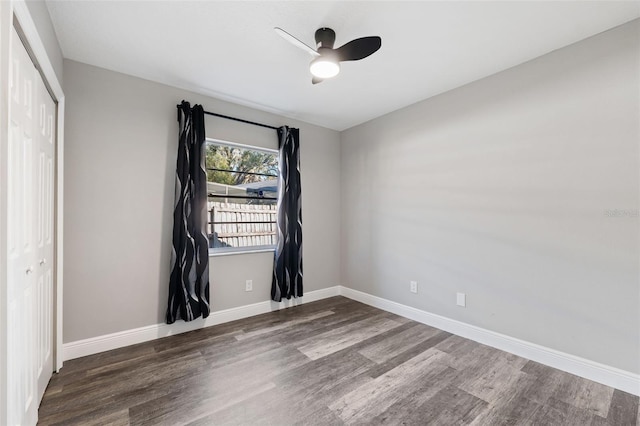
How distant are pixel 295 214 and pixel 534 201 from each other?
2.50 meters

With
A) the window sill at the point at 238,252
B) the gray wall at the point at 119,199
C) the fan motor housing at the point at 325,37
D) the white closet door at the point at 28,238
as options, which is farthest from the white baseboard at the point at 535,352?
the white closet door at the point at 28,238

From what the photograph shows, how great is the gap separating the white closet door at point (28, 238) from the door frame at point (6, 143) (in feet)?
0.26

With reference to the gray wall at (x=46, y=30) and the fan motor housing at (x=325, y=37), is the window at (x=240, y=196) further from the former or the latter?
the fan motor housing at (x=325, y=37)

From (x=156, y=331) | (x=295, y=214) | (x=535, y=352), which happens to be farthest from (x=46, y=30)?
(x=535, y=352)

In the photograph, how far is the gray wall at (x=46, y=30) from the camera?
4.99ft

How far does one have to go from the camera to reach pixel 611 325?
198cm

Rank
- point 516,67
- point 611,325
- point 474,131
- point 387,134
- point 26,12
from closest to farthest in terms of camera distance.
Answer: point 26,12, point 611,325, point 516,67, point 474,131, point 387,134

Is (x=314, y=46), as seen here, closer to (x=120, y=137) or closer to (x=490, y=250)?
(x=120, y=137)

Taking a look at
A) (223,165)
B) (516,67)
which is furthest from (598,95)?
(223,165)

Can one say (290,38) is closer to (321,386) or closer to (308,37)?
(308,37)

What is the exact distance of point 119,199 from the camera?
257 centimetres

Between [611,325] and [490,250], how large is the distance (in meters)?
0.91

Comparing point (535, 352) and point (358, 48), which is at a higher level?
point (358, 48)

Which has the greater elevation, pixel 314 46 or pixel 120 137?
pixel 314 46
